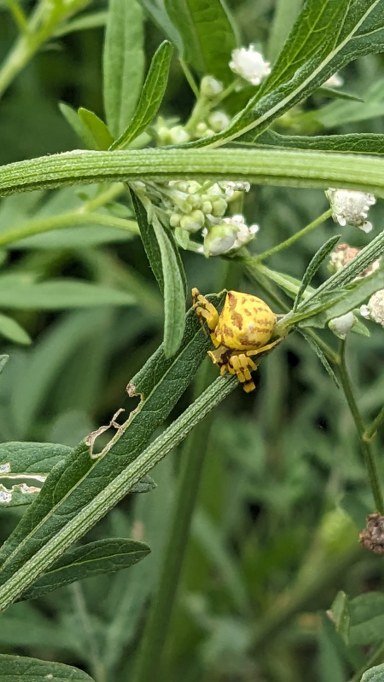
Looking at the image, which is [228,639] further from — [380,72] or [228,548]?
[380,72]

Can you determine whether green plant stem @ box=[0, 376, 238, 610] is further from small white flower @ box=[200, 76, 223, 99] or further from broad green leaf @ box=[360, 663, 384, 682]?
small white flower @ box=[200, 76, 223, 99]

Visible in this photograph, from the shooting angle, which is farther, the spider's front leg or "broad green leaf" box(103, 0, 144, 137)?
"broad green leaf" box(103, 0, 144, 137)

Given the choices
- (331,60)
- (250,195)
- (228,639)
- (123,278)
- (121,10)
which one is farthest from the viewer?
(123,278)

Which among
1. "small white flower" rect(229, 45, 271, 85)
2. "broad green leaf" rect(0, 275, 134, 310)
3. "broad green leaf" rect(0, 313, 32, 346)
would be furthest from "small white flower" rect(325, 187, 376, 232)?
"broad green leaf" rect(0, 275, 134, 310)

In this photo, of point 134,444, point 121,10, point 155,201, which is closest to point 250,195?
point 121,10

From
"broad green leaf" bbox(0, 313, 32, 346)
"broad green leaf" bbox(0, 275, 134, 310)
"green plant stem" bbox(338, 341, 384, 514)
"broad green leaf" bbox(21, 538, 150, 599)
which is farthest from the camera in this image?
"broad green leaf" bbox(0, 275, 134, 310)

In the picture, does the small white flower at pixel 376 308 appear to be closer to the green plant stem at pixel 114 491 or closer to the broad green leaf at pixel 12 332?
the green plant stem at pixel 114 491

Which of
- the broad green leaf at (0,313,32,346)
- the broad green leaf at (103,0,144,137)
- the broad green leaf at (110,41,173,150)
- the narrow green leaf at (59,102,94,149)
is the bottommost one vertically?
the broad green leaf at (110,41,173,150)
